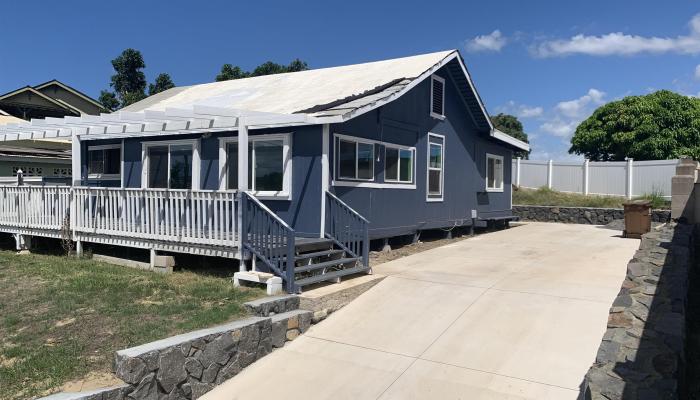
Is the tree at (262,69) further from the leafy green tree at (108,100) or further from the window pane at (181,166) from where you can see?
the window pane at (181,166)

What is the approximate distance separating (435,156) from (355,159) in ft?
12.4

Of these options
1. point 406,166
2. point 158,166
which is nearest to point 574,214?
point 406,166

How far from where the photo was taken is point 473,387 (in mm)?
4992

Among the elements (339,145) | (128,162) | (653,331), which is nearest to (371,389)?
(653,331)

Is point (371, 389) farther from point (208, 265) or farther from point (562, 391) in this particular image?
point (208, 265)

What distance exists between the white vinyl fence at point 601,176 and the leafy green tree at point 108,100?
28.6 m

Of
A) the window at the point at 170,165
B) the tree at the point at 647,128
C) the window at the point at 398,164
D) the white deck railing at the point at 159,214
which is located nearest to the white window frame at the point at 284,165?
the window at the point at 170,165

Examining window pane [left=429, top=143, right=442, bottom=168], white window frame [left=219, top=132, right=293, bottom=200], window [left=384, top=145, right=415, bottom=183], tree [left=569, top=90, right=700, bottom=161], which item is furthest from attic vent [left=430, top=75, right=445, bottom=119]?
tree [left=569, top=90, right=700, bottom=161]

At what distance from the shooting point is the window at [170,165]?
1171 cm

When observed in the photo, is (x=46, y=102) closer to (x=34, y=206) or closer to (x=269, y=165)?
(x=34, y=206)

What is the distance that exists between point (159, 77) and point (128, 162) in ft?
92.2

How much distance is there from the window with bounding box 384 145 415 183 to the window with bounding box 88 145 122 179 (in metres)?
6.85

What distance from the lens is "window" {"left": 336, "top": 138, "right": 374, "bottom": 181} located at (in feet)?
33.7

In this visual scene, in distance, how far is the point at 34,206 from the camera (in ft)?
37.1
